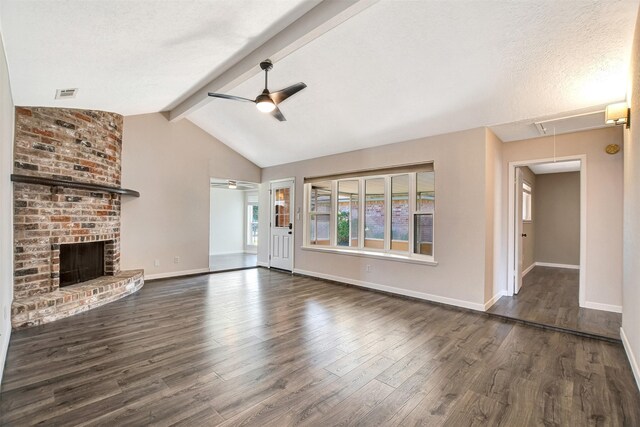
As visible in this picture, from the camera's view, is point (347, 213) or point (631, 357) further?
point (347, 213)

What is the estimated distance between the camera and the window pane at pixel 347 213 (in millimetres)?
5770

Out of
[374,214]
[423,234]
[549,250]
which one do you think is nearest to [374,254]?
[374,214]

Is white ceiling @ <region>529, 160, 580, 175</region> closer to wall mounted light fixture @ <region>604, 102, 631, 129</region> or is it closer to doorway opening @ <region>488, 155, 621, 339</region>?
doorway opening @ <region>488, 155, 621, 339</region>

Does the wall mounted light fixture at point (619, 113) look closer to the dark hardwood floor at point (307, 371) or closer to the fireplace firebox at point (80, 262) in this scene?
the dark hardwood floor at point (307, 371)

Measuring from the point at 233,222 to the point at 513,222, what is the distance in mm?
8324

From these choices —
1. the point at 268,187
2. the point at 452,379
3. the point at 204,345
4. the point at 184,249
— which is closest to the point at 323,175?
the point at 268,187

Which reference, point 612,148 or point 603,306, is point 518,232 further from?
point 612,148

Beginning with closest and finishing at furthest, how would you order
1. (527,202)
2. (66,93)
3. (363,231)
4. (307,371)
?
(307,371)
(66,93)
(363,231)
(527,202)

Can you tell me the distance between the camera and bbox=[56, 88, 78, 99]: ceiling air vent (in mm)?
3227

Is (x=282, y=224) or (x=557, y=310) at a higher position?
(x=282, y=224)

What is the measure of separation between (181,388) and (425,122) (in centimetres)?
415

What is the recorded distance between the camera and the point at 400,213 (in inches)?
199

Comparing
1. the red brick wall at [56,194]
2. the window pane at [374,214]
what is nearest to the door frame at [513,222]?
the window pane at [374,214]

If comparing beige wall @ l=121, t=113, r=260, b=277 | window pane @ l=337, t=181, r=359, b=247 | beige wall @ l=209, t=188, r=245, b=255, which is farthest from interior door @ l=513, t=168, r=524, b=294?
beige wall @ l=209, t=188, r=245, b=255
